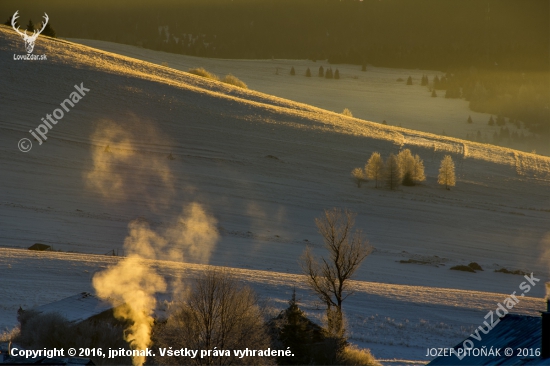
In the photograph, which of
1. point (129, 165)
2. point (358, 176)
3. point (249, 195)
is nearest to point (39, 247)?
point (249, 195)

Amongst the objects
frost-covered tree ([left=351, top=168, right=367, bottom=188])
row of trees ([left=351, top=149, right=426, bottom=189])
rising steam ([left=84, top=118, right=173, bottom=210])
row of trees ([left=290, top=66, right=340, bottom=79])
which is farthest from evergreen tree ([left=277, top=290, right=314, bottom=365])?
row of trees ([left=290, top=66, right=340, bottom=79])

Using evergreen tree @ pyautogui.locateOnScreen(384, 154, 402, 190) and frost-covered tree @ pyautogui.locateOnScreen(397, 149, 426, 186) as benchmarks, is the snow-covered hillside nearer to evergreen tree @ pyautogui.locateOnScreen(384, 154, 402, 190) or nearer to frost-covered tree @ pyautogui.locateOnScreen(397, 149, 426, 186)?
frost-covered tree @ pyautogui.locateOnScreen(397, 149, 426, 186)

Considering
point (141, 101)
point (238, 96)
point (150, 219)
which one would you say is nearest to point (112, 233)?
point (150, 219)

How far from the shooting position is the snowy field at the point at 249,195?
24.4 metres

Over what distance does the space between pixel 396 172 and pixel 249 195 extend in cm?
1233

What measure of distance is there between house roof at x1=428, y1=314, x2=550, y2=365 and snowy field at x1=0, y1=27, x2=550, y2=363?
5596mm

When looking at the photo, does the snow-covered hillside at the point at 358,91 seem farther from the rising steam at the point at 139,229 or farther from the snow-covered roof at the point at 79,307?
the snow-covered roof at the point at 79,307

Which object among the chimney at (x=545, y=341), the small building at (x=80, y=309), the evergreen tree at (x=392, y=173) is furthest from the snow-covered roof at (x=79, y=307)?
the evergreen tree at (x=392, y=173)

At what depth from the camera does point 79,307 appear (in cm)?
1738

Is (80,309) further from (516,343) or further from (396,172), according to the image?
Result: (396,172)

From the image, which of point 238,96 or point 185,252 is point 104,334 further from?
point 238,96

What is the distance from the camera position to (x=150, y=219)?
37406 millimetres

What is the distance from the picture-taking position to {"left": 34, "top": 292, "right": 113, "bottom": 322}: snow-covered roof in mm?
16703

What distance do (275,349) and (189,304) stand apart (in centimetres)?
299
